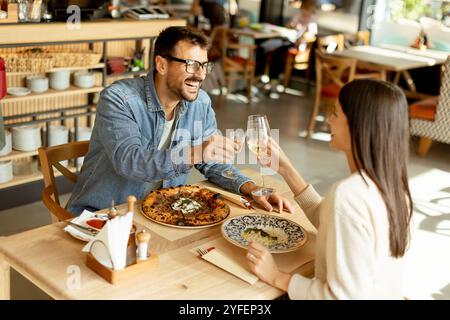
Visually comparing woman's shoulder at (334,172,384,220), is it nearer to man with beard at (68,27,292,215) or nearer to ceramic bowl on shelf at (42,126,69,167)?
man with beard at (68,27,292,215)

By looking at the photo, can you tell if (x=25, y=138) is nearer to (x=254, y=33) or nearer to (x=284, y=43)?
(x=254, y=33)

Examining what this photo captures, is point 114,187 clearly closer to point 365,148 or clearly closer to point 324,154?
point 365,148

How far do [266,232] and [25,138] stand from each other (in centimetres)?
271

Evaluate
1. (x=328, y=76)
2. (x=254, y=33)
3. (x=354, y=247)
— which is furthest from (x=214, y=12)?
(x=354, y=247)

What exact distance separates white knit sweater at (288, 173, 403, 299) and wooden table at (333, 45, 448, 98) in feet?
16.8

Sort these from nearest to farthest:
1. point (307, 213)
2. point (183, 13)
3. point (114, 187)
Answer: point (307, 213) → point (114, 187) → point (183, 13)

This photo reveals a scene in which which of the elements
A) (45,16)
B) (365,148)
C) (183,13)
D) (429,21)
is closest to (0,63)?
(45,16)

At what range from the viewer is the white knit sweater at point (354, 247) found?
1604 millimetres

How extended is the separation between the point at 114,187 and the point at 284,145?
13.0 ft

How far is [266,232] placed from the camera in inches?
83.4

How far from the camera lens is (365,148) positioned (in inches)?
64.9

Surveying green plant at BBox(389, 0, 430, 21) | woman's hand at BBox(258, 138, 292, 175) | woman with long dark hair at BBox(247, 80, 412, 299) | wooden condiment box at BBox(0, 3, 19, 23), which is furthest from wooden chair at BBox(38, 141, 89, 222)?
green plant at BBox(389, 0, 430, 21)

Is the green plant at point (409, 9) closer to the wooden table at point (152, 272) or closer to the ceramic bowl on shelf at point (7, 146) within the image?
the ceramic bowl on shelf at point (7, 146)
